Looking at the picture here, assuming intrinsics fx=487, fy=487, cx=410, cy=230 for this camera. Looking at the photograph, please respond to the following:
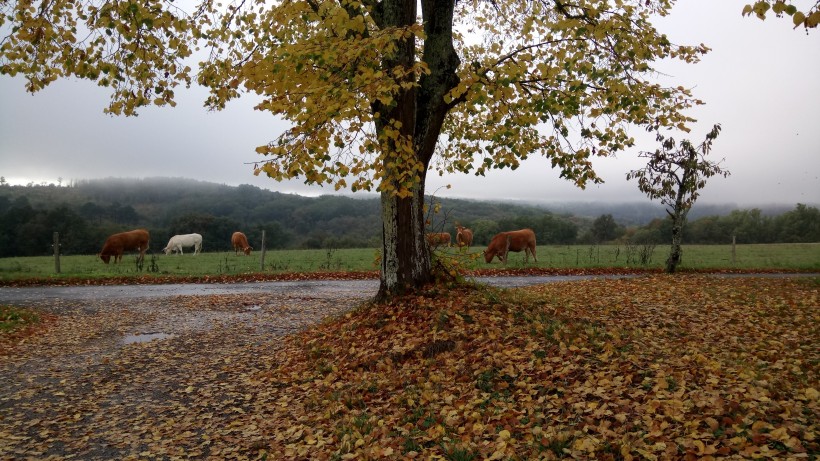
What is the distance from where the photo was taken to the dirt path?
5879 mm

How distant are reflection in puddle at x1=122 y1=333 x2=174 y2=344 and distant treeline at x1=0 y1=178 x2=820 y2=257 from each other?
24.9 metres

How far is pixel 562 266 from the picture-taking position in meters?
25.3

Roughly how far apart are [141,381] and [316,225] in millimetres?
70263

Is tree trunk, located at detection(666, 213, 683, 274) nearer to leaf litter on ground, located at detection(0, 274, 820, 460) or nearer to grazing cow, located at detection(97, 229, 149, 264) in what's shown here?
leaf litter on ground, located at detection(0, 274, 820, 460)

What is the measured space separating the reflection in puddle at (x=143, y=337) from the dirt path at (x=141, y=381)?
0.02 m

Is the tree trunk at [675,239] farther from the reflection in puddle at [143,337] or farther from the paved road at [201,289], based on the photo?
the reflection in puddle at [143,337]

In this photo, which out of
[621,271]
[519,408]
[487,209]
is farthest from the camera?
[487,209]

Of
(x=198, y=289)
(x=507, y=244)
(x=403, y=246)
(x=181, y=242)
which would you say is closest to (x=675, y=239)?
(x=507, y=244)

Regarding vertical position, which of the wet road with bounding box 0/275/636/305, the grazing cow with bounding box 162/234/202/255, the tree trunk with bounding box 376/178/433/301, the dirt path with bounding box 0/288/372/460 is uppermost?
the tree trunk with bounding box 376/178/433/301

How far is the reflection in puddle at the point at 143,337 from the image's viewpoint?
1070cm

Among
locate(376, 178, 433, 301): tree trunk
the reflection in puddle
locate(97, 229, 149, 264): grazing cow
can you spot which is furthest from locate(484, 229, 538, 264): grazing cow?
locate(97, 229, 149, 264): grazing cow

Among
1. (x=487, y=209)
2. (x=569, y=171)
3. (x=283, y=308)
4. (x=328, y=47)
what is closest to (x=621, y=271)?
(x=569, y=171)

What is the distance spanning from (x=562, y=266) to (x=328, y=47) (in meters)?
20.7

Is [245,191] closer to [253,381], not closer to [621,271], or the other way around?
[621,271]
